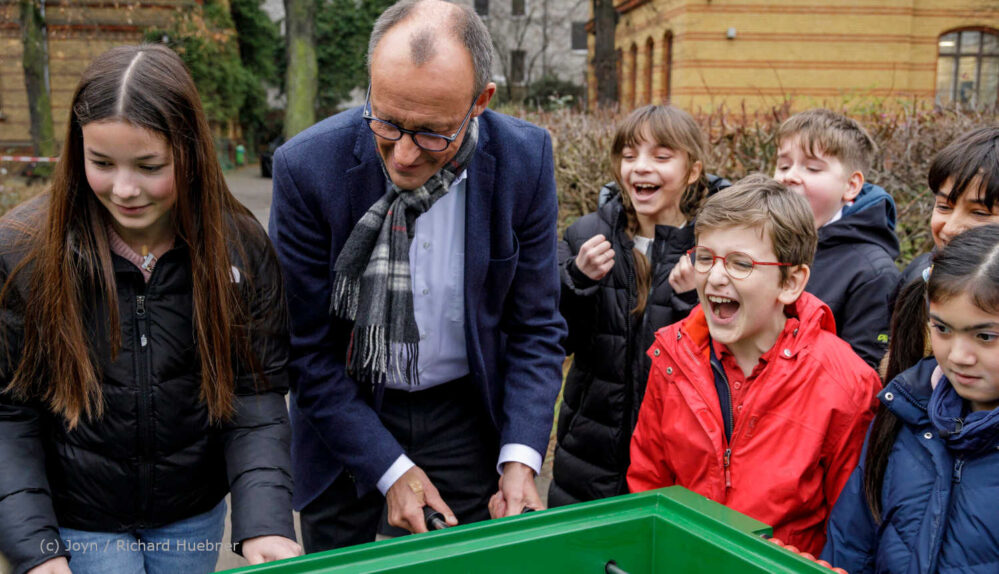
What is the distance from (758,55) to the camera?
17.6m

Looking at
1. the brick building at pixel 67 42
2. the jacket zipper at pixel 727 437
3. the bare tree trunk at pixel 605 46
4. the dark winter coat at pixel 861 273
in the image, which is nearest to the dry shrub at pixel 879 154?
the dark winter coat at pixel 861 273

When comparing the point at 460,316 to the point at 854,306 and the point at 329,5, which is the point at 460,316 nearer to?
the point at 854,306

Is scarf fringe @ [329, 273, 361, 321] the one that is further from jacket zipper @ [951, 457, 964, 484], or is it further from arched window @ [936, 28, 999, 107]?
arched window @ [936, 28, 999, 107]

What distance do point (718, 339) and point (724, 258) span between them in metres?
0.23

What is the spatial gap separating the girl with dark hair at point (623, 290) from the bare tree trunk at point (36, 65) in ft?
45.6

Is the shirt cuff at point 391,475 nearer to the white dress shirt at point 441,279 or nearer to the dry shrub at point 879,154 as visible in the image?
the white dress shirt at point 441,279

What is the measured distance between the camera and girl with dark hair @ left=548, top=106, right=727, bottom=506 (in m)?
2.80

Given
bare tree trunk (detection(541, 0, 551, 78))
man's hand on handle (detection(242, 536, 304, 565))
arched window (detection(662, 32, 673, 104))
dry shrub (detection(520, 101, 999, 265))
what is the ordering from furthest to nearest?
bare tree trunk (detection(541, 0, 551, 78)) < arched window (detection(662, 32, 673, 104)) < dry shrub (detection(520, 101, 999, 265)) < man's hand on handle (detection(242, 536, 304, 565))

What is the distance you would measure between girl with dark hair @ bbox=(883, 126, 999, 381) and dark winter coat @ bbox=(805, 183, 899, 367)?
0.15 m

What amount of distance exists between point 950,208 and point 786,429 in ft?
2.84

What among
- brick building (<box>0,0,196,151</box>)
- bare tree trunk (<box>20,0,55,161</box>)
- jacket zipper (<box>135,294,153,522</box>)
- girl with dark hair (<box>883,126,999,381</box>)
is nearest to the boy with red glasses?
girl with dark hair (<box>883,126,999,381</box>)

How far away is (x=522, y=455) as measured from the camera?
2.29 meters

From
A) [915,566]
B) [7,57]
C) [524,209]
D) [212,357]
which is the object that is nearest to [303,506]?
[212,357]

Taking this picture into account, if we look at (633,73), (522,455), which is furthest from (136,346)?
(633,73)
